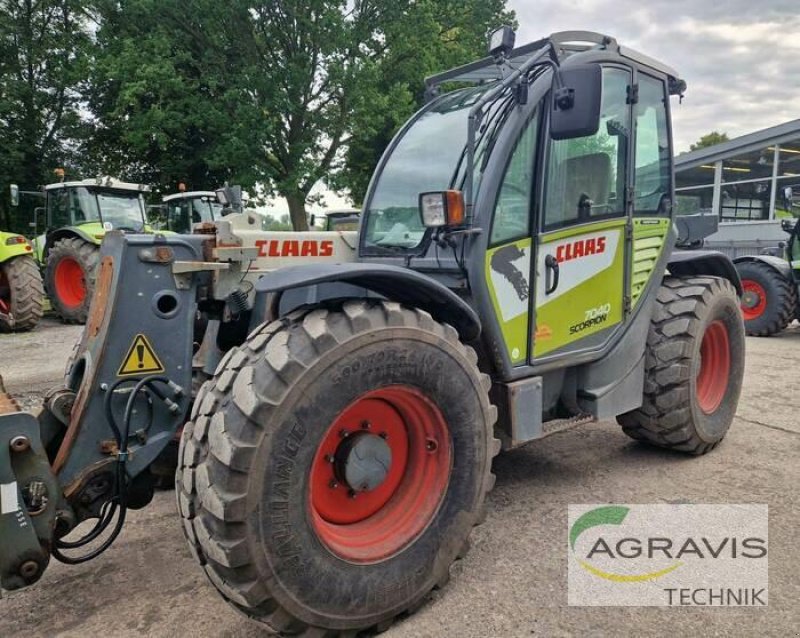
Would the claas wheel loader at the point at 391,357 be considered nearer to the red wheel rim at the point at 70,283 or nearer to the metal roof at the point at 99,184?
the red wheel rim at the point at 70,283

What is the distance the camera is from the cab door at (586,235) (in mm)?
3154

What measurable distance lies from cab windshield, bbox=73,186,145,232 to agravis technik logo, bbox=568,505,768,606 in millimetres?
10525

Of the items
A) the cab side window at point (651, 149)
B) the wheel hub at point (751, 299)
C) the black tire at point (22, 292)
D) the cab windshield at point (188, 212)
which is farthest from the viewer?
the cab windshield at point (188, 212)

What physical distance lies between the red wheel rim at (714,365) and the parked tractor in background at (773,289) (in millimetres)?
6039

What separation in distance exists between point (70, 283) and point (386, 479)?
10135 millimetres

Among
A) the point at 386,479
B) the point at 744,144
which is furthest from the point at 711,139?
the point at 386,479

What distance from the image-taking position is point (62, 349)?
27.1ft

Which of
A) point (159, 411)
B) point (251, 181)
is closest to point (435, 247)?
point (159, 411)

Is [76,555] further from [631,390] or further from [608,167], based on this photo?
[608,167]

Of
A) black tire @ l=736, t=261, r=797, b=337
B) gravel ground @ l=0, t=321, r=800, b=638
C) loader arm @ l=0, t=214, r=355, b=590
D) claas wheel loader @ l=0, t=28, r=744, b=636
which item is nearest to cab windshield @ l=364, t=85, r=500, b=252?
claas wheel loader @ l=0, t=28, r=744, b=636

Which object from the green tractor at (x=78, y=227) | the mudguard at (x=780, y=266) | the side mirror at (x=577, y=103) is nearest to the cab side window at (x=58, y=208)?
the green tractor at (x=78, y=227)

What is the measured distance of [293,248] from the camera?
3027 millimetres

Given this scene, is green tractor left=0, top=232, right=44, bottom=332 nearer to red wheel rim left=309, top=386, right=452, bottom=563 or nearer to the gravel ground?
the gravel ground

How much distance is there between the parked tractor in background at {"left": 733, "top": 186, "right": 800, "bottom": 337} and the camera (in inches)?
372
